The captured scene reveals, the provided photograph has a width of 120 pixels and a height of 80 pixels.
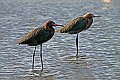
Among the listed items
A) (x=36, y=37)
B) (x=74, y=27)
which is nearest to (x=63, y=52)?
(x=74, y=27)

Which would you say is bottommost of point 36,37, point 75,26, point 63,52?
point 63,52

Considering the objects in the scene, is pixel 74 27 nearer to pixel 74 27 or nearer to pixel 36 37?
pixel 74 27

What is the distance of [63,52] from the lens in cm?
1152

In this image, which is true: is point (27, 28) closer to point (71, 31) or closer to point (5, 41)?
point (5, 41)

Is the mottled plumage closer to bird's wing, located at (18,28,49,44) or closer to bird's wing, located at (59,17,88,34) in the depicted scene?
bird's wing, located at (59,17,88,34)

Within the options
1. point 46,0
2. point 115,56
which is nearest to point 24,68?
point 115,56

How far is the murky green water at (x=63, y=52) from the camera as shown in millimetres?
9289

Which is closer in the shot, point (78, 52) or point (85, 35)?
point (78, 52)

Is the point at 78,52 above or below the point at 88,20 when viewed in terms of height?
below

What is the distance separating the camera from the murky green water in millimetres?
9289

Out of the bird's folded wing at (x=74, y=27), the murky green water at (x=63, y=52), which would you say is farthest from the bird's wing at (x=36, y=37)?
the bird's folded wing at (x=74, y=27)

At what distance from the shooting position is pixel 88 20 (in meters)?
11.6

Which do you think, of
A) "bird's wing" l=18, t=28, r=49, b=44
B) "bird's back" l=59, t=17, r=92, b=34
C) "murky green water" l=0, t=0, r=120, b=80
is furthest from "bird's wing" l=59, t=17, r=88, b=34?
"bird's wing" l=18, t=28, r=49, b=44

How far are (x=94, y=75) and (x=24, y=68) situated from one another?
4.93ft
